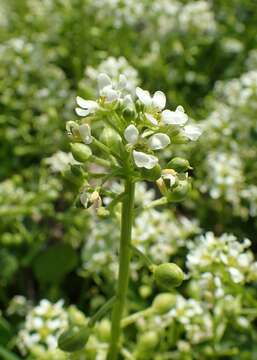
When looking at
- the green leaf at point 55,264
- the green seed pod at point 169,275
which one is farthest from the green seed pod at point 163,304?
the green leaf at point 55,264

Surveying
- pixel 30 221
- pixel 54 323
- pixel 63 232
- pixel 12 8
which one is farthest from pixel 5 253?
pixel 12 8

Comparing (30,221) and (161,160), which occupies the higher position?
(161,160)

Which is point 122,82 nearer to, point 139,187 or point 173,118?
point 173,118

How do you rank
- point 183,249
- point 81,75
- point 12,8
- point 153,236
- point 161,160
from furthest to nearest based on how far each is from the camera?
point 12,8 → point 81,75 → point 161,160 → point 183,249 → point 153,236

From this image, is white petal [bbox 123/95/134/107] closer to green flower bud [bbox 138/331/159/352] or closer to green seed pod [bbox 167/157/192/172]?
green seed pod [bbox 167/157/192/172]

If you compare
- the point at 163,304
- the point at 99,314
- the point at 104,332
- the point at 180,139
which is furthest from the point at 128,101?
the point at 104,332

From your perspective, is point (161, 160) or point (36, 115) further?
point (36, 115)

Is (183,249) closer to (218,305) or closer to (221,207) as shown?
(221,207)
